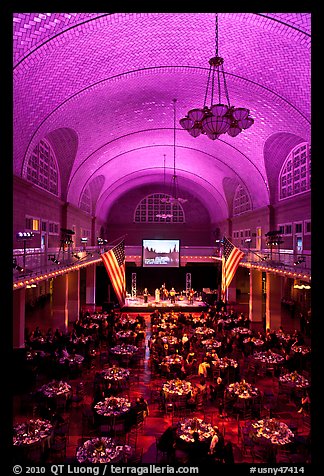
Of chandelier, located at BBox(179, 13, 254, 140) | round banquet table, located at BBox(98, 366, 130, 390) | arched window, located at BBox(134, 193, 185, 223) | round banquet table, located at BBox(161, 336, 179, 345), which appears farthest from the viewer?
arched window, located at BBox(134, 193, 185, 223)

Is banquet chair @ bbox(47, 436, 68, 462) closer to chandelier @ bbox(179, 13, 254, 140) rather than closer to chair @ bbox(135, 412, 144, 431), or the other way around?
chair @ bbox(135, 412, 144, 431)

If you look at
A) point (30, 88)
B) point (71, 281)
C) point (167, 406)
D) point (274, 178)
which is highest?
point (30, 88)

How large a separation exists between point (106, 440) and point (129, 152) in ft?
76.9

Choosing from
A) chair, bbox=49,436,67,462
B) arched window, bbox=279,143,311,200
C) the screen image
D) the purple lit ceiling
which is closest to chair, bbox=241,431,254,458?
chair, bbox=49,436,67,462

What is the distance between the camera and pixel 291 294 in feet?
89.7

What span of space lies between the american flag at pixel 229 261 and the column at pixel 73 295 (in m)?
10.2

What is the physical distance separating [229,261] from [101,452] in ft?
42.2

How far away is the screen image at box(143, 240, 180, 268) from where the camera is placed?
33.4 m

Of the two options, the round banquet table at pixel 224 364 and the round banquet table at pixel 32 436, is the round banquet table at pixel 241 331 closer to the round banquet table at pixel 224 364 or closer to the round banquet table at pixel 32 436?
the round banquet table at pixel 224 364

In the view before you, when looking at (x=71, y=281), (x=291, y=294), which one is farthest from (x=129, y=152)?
(x=291, y=294)

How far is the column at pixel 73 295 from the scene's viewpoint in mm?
23672

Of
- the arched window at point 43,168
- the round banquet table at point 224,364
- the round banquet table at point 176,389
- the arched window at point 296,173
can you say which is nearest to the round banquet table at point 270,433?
the round banquet table at point 176,389

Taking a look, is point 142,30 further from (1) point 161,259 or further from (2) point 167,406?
(1) point 161,259

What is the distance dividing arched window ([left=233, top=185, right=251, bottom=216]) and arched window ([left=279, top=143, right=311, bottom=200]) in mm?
5725
